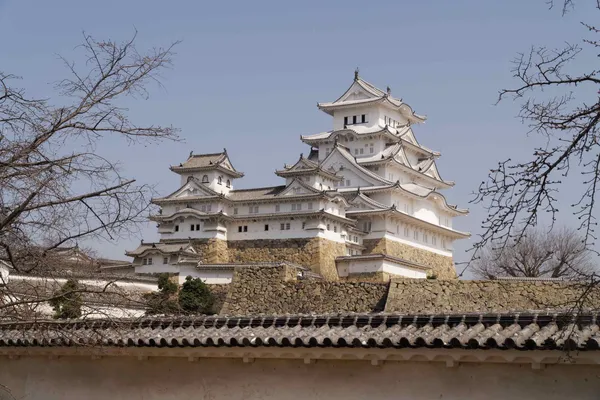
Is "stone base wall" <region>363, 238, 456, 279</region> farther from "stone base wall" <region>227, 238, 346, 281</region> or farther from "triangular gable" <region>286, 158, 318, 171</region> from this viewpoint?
"triangular gable" <region>286, 158, 318, 171</region>

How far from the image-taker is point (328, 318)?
827cm

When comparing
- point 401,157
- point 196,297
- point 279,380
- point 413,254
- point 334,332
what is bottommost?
point 279,380

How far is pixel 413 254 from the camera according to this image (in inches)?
1817

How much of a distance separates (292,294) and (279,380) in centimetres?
1594

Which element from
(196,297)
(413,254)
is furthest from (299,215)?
(196,297)

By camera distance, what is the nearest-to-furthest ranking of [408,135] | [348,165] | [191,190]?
[191,190]
[348,165]
[408,135]

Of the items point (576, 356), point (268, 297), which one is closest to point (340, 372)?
point (576, 356)

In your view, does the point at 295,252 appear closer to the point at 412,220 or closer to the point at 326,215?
the point at 326,215

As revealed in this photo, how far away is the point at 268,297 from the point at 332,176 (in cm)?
2067

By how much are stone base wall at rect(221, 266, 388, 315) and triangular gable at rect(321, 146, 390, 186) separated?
20.9 meters

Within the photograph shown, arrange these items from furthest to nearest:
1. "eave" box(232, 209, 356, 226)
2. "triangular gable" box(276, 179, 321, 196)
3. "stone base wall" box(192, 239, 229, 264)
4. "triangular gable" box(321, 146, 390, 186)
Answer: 1. "triangular gable" box(321, 146, 390, 186)
2. "stone base wall" box(192, 239, 229, 264)
3. "triangular gable" box(276, 179, 321, 196)
4. "eave" box(232, 209, 356, 226)

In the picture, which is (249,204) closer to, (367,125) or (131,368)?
(367,125)

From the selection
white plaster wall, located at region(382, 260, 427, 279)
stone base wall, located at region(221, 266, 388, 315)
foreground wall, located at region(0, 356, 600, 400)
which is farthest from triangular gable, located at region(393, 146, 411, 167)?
foreground wall, located at region(0, 356, 600, 400)

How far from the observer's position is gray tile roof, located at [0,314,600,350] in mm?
6797
